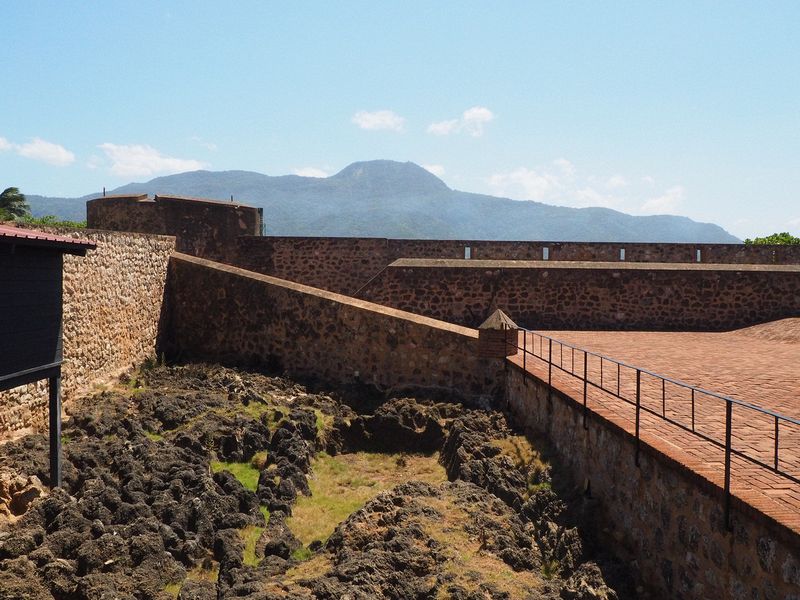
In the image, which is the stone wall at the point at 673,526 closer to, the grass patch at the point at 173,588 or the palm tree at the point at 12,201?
the grass patch at the point at 173,588

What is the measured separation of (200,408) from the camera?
11633mm

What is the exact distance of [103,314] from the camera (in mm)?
12547

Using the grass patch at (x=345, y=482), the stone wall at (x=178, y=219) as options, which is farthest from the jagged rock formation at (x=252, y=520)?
the stone wall at (x=178, y=219)

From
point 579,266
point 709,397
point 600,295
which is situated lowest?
point 709,397

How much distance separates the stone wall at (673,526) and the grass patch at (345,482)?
2.72m

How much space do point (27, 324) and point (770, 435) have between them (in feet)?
28.9

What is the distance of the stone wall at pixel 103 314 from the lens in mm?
9938

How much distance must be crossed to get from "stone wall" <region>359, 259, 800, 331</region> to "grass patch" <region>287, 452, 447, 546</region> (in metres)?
7.58

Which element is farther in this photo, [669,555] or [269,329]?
[269,329]

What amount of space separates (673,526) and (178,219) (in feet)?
62.1

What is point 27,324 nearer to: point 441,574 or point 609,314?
point 441,574

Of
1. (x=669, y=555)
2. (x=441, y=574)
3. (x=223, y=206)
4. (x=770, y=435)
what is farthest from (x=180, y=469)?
(x=223, y=206)

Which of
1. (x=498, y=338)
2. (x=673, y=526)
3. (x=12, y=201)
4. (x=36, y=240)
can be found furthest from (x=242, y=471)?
(x=12, y=201)

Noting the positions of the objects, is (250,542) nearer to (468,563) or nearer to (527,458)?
(468,563)
